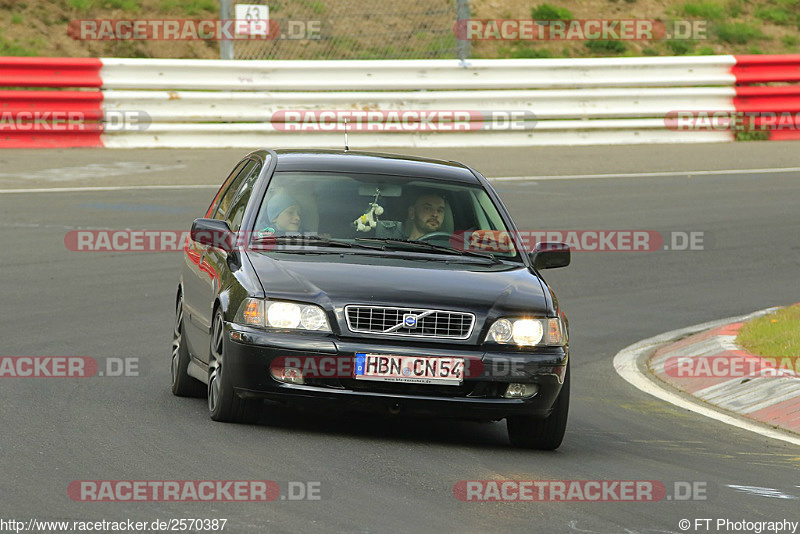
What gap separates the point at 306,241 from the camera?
29.7ft

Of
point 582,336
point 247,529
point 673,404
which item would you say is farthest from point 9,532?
point 582,336

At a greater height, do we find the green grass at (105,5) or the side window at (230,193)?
the green grass at (105,5)

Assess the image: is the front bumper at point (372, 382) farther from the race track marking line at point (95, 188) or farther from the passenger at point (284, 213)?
the race track marking line at point (95, 188)

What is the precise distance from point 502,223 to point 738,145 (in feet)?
48.4

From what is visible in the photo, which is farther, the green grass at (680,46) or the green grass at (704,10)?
the green grass at (704,10)

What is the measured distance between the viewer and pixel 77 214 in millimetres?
16734

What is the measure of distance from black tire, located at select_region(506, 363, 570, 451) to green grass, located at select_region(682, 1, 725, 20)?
29.8m

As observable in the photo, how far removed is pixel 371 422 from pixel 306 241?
3.55 ft

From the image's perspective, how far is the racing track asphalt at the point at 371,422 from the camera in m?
6.66

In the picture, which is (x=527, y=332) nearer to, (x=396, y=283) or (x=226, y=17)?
(x=396, y=283)

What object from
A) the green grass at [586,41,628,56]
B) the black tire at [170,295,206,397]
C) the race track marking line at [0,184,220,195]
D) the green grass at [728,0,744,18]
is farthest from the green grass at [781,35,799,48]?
the black tire at [170,295,206,397]

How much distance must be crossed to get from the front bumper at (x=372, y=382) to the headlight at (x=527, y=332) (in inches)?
3.2

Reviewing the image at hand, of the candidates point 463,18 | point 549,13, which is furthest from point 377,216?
point 549,13

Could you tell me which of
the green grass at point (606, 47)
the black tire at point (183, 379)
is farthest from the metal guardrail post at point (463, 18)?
the black tire at point (183, 379)
